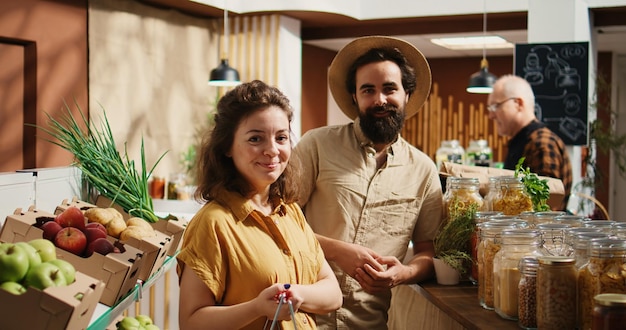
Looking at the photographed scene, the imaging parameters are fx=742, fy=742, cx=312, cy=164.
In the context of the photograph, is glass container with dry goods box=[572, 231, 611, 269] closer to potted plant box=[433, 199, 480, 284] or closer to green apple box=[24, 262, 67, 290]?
potted plant box=[433, 199, 480, 284]

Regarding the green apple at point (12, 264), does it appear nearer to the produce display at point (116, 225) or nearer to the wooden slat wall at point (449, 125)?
the produce display at point (116, 225)

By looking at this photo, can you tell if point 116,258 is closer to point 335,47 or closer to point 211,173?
point 211,173

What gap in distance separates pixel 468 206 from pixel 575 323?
916 mm

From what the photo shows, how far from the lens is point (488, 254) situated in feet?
6.81

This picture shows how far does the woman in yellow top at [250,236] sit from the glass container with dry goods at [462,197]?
2.16 ft

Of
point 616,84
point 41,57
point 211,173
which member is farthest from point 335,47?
point 211,173

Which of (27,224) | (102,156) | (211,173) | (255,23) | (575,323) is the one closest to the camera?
(575,323)

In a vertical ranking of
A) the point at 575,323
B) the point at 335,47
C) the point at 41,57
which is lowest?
the point at 575,323

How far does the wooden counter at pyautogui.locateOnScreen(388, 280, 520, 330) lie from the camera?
1.92 metres

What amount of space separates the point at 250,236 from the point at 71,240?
17.7 inches

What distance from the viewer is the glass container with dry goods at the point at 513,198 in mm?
2496

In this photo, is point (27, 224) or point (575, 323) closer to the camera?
point (575, 323)

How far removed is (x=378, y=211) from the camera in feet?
8.73

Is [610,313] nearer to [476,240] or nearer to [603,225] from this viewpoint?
[603,225]
